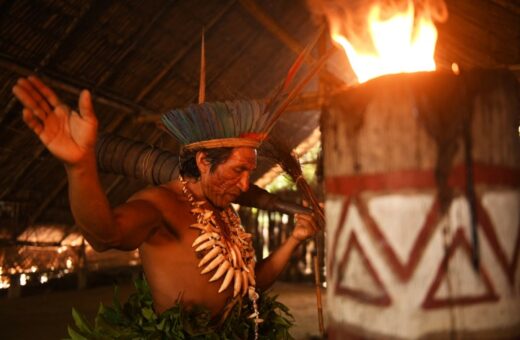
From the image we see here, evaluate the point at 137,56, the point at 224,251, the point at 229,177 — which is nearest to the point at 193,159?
the point at 229,177

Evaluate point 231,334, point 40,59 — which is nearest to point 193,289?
point 231,334

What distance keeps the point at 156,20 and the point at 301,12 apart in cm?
295

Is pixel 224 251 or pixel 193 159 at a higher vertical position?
pixel 193 159

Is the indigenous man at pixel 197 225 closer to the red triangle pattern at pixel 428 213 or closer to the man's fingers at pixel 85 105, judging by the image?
the man's fingers at pixel 85 105

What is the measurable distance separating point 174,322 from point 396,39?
1.39m

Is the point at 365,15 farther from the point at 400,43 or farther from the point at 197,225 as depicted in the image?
the point at 197,225

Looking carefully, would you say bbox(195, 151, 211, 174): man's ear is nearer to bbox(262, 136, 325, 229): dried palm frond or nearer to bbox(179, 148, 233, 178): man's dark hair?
bbox(179, 148, 233, 178): man's dark hair

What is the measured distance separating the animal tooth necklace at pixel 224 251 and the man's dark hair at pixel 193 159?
0.05m

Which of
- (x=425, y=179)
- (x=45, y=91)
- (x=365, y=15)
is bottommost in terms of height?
(x=425, y=179)

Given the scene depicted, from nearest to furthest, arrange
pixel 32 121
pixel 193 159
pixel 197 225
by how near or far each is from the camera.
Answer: pixel 32 121, pixel 197 225, pixel 193 159

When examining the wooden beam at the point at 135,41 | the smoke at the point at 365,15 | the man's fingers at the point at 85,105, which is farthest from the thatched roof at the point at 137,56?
the man's fingers at the point at 85,105

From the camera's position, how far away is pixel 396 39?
1.33 m

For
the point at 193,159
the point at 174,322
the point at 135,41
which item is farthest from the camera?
the point at 135,41

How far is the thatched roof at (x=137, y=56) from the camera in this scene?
515cm
